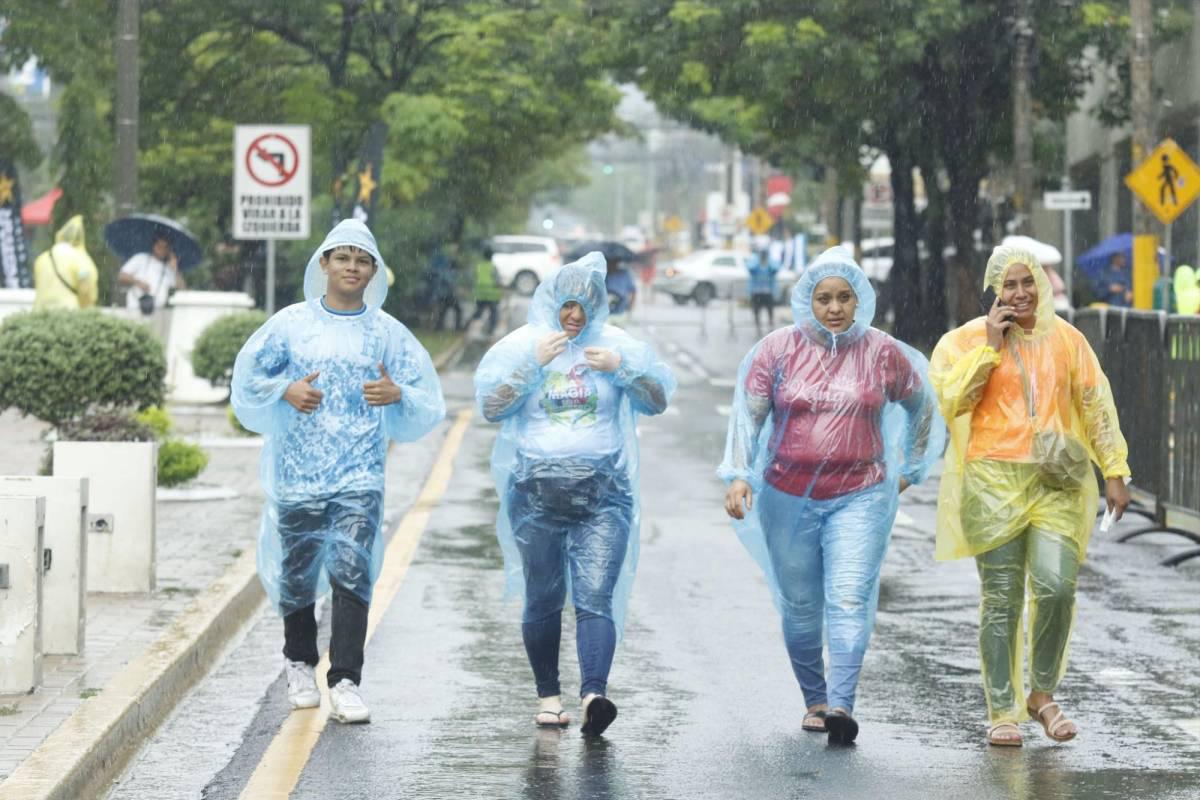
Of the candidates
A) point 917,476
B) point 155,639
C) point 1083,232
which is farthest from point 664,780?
point 1083,232

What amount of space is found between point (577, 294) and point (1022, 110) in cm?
2483

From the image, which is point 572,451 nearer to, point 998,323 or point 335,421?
point 335,421

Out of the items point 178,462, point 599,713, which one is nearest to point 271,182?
point 178,462

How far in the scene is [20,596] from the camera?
8047 millimetres

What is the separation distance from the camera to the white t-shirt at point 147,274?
923 inches

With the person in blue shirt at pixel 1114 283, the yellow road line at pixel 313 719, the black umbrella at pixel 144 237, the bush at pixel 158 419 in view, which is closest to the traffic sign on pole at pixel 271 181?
the black umbrella at pixel 144 237

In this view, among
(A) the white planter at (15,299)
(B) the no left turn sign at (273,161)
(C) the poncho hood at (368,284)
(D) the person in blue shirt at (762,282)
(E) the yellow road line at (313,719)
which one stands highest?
(D) the person in blue shirt at (762,282)

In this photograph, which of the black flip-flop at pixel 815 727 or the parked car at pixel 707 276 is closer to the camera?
the black flip-flop at pixel 815 727

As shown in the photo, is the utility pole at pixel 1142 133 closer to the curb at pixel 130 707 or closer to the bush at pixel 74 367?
the bush at pixel 74 367

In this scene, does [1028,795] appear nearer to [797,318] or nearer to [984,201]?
[797,318]

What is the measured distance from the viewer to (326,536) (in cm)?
830

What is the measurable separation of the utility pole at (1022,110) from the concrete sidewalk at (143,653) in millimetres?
16791

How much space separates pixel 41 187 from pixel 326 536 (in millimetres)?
77545

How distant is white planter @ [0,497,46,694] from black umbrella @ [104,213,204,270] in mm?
13740
